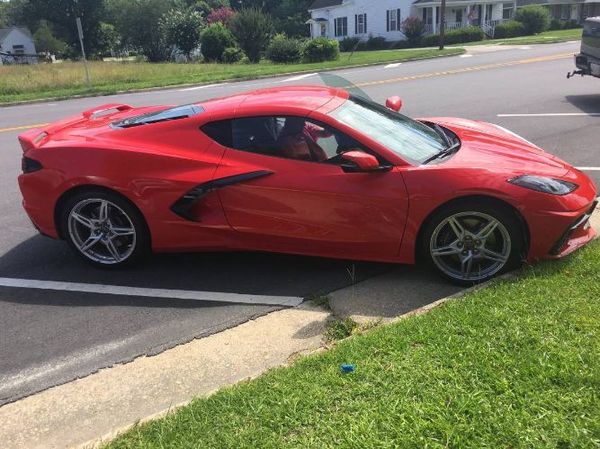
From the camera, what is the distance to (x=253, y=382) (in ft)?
10.0

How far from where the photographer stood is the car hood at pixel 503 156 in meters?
4.14

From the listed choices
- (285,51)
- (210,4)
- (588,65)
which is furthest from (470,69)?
(210,4)

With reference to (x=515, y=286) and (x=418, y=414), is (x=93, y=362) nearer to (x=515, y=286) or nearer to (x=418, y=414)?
(x=418, y=414)

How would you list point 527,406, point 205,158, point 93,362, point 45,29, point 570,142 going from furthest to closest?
point 45,29 → point 570,142 → point 205,158 → point 93,362 → point 527,406

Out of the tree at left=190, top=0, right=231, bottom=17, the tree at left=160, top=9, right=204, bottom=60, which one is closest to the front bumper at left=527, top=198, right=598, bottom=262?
the tree at left=160, top=9, right=204, bottom=60

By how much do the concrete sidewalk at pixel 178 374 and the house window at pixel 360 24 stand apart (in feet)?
173

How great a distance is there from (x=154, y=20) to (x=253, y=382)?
65602 mm

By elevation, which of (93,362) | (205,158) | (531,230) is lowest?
(93,362)

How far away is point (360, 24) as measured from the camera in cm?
5381

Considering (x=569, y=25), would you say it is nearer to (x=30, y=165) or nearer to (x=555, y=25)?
(x=555, y=25)

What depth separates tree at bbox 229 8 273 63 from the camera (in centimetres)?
3750

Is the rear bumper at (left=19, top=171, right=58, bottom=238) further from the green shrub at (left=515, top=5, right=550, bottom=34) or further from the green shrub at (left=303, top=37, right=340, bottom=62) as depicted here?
the green shrub at (left=515, top=5, right=550, bottom=34)

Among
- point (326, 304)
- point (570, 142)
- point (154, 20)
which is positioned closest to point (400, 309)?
point (326, 304)

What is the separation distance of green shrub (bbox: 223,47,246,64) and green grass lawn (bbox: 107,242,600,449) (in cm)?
3493
